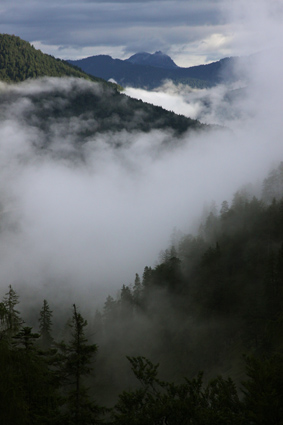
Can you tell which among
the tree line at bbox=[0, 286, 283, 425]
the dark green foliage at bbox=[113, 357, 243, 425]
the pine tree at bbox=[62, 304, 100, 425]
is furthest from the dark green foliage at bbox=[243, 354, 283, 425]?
the pine tree at bbox=[62, 304, 100, 425]

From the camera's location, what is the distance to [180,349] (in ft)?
200

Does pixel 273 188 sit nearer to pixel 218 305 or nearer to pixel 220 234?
pixel 220 234

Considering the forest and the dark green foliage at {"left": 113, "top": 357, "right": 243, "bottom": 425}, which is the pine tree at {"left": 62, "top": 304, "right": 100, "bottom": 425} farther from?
the dark green foliage at {"left": 113, "top": 357, "right": 243, "bottom": 425}

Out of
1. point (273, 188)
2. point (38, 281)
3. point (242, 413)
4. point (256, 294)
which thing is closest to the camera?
point (242, 413)

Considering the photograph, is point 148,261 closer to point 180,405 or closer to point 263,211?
point 263,211

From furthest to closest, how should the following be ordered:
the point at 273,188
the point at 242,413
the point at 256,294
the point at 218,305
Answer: the point at 273,188
the point at 218,305
the point at 256,294
the point at 242,413

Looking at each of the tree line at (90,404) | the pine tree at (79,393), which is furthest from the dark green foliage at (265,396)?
the pine tree at (79,393)

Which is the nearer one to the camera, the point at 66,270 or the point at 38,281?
the point at 38,281

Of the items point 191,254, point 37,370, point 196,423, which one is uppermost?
point 191,254

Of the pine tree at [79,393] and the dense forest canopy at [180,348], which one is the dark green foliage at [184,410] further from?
the pine tree at [79,393]

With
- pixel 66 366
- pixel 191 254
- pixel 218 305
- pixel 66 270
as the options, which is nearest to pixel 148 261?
pixel 66 270

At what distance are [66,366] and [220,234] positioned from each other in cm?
7452

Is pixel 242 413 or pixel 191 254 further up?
pixel 191 254

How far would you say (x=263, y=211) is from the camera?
8844 centimetres
